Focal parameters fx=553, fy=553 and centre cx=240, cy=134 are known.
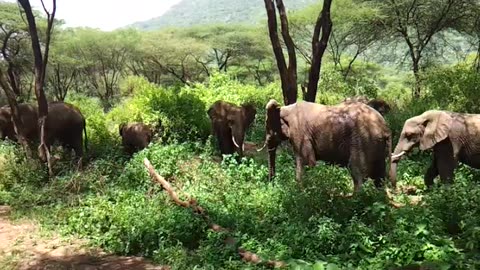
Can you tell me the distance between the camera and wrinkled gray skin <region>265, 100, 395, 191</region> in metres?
8.61

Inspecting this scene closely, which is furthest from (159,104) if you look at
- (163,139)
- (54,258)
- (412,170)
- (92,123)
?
(54,258)

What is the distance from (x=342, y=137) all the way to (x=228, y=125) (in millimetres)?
4197

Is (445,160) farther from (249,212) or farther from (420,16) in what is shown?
(420,16)

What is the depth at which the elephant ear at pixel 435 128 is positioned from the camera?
8898 millimetres

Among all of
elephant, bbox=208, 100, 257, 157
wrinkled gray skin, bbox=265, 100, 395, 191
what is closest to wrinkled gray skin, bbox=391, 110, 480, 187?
wrinkled gray skin, bbox=265, 100, 395, 191

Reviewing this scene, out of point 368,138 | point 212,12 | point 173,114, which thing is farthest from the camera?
point 212,12

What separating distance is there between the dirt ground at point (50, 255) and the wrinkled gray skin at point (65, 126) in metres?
4.68

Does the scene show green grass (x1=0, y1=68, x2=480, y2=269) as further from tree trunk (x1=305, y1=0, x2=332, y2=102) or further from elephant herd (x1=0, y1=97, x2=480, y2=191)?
tree trunk (x1=305, y1=0, x2=332, y2=102)

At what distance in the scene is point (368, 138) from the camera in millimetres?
8578

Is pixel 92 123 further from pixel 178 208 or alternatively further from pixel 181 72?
pixel 181 72

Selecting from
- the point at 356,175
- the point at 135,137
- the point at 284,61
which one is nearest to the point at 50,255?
the point at 356,175

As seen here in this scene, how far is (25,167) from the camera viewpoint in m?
11.1

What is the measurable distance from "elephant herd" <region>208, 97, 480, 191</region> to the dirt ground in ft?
10.6

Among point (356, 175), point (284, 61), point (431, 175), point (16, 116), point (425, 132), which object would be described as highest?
point (284, 61)
